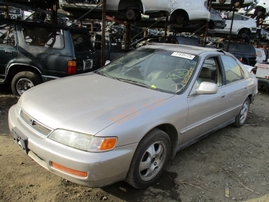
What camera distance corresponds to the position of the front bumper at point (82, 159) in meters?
2.13

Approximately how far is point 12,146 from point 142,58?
2247mm

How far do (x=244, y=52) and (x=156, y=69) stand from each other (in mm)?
12723

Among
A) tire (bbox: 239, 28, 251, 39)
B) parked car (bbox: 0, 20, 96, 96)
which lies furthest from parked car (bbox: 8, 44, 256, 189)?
tire (bbox: 239, 28, 251, 39)

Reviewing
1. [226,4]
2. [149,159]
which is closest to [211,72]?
[149,159]

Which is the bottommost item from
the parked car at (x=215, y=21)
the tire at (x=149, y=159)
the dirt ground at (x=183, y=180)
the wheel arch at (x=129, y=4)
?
the dirt ground at (x=183, y=180)

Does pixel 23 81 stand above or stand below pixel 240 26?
below

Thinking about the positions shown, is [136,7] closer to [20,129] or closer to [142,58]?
[142,58]

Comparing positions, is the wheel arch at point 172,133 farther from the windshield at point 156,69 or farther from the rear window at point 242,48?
the rear window at point 242,48

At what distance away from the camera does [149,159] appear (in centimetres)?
269

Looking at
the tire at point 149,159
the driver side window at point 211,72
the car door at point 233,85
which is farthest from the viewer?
the car door at point 233,85

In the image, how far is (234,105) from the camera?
4285mm

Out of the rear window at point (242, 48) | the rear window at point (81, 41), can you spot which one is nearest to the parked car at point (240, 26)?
the rear window at point (242, 48)

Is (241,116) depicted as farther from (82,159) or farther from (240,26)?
(240,26)

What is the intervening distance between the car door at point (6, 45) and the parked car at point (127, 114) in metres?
2.46
